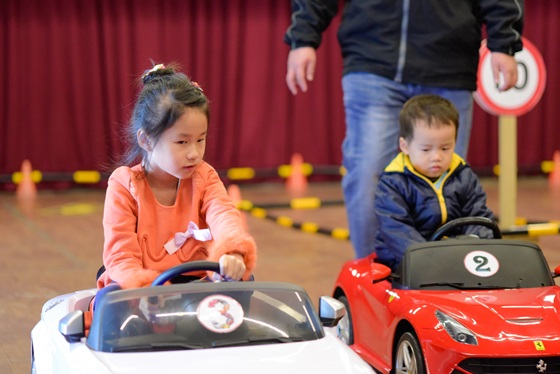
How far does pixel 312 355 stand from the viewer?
2180 millimetres

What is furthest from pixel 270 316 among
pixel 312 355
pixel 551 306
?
pixel 551 306

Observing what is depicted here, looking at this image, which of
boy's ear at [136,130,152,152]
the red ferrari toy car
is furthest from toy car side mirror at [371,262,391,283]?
boy's ear at [136,130,152,152]

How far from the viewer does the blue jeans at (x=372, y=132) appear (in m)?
3.87

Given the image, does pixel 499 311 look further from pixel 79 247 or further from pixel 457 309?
pixel 79 247

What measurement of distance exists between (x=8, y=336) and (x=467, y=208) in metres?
1.86

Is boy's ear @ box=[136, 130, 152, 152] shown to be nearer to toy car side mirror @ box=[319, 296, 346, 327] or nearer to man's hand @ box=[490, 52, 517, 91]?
toy car side mirror @ box=[319, 296, 346, 327]

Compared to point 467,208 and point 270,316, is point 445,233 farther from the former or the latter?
point 270,316

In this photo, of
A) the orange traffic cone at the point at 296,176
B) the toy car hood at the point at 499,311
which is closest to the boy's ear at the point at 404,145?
the toy car hood at the point at 499,311

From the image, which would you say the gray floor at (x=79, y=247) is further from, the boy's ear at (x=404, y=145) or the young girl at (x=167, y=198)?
the boy's ear at (x=404, y=145)

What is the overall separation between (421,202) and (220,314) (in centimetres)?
136

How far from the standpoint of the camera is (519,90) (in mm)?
5539

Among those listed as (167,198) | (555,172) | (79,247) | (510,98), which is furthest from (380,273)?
(555,172)

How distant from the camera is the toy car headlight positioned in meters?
2.69

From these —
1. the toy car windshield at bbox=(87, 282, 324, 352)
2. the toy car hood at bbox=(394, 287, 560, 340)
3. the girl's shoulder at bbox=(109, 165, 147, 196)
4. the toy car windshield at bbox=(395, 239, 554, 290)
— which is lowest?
the toy car hood at bbox=(394, 287, 560, 340)
